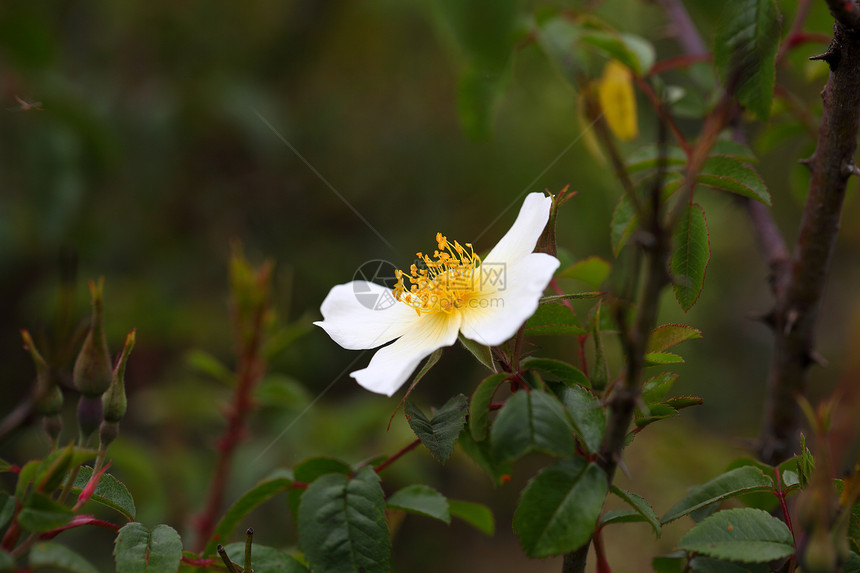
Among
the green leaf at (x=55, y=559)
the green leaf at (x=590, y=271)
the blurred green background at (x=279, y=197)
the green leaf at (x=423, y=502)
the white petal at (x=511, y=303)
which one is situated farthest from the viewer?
the blurred green background at (x=279, y=197)

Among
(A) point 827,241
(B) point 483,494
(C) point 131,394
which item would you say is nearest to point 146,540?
(A) point 827,241

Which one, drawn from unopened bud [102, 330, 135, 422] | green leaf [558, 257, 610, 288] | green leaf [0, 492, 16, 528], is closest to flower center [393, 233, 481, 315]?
green leaf [558, 257, 610, 288]

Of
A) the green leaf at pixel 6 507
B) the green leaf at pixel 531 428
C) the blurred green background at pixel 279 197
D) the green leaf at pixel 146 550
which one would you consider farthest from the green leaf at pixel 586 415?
the blurred green background at pixel 279 197

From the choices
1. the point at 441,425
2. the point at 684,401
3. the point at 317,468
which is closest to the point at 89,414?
the point at 317,468

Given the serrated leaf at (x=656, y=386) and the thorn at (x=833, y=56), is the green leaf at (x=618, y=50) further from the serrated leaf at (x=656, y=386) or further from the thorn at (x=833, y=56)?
the serrated leaf at (x=656, y=386)

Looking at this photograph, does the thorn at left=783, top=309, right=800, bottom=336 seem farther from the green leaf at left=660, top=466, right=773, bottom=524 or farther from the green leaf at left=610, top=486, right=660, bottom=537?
the green leaf at left=610, top=486, right=660, bottom=537

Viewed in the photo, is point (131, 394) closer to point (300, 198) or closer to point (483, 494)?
point (300, 198)
